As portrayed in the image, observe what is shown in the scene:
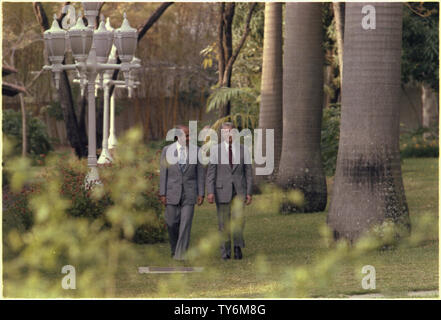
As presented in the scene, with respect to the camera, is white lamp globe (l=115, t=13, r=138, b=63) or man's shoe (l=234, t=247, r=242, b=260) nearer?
man's shoe (l=234, t=247, r=242, b=260)

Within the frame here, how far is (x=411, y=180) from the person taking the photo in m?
A: 25.7

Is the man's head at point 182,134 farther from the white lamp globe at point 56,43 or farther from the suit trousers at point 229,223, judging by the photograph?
the white lamp globe at point 56,43

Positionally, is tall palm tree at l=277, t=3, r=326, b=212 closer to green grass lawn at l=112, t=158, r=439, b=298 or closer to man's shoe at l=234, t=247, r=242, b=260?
green grass lawn at l=112, t=158, r=439, b=298

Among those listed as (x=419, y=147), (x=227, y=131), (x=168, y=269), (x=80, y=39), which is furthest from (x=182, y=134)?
(x=419, y=147)

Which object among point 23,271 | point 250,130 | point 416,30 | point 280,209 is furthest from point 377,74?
point 416,30

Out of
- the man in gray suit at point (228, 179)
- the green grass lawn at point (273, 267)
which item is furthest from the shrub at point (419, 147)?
the man in gray suit at point (228, 179)

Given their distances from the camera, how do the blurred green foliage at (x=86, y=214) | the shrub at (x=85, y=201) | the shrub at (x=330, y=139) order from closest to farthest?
1. the blurred green foliage at (x=86, y=214)
2. the shrub at (x=85, y=201)
3. the shrub at (x=330, y=139)

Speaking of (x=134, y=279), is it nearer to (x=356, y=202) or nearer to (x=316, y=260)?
(x=316, y=260)

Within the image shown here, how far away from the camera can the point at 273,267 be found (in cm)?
1191

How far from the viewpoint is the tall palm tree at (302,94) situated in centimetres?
1838

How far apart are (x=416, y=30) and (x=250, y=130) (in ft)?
21.5

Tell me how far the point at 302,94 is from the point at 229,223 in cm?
674

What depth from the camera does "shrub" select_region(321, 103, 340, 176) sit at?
23469mm

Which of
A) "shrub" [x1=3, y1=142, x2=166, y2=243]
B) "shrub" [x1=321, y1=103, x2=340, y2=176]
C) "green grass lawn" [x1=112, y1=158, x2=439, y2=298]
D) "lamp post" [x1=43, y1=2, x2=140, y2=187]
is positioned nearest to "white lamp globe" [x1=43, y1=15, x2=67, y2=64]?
"lamp post" [x1=43, y1=2, x2=140, y2=187]
